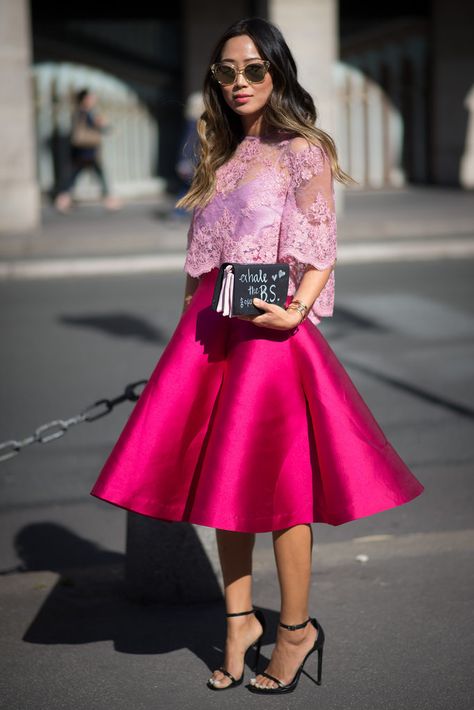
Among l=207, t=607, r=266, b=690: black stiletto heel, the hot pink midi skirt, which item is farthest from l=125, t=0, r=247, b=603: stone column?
the hot pink midi skirt

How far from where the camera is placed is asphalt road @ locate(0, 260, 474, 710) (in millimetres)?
3701

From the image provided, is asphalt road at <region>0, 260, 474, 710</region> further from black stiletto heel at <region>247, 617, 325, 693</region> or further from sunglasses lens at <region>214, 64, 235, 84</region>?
sunglasses lens at <region>214, 64, 235, 84</region>

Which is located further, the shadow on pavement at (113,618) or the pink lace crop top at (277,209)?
the shadow on pavement at (113,618)

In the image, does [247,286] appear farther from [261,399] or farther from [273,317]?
[261,399]

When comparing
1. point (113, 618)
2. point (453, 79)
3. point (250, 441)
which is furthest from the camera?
point (453, 79)

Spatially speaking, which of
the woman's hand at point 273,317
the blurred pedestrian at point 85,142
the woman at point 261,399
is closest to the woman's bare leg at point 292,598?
the woman at point 261,399

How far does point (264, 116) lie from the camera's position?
364 cm

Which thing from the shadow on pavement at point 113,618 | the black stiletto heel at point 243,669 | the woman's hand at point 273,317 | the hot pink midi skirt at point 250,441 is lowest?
the shadow on pavement at point 113,618

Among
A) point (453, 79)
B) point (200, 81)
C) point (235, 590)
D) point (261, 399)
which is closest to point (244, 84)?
point (261, 399)

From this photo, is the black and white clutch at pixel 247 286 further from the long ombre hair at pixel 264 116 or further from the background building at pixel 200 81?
the background building at pixel 200 81

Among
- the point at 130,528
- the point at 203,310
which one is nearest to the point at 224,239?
the point at 203,310

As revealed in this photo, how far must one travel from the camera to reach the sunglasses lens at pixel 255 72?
3549mm

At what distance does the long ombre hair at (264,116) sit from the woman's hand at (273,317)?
18.1 inches

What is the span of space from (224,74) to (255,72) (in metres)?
0.10
